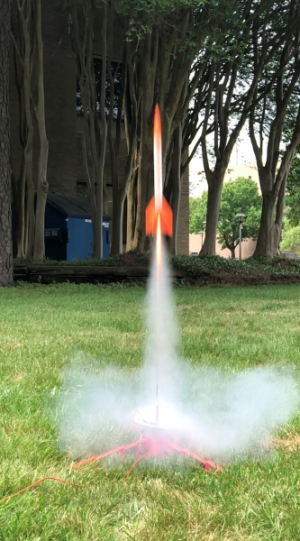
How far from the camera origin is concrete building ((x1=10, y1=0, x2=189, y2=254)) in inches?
791

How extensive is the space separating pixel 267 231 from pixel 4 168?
9.84 meters

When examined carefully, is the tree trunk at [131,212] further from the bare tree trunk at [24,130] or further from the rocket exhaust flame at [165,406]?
the rocket exhaust flame at [165,406]

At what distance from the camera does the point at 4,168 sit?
33.9ft

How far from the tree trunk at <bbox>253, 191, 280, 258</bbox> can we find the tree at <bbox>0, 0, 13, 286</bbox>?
9.16 metres

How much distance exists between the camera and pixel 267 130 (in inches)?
737

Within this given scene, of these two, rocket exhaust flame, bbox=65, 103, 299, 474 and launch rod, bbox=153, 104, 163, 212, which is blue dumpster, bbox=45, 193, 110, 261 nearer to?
rocket exhaust flame, bbox=65, 103, 299, 474

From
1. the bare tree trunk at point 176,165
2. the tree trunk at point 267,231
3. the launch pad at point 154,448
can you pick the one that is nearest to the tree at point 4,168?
the bare tree trunk at point 176,165

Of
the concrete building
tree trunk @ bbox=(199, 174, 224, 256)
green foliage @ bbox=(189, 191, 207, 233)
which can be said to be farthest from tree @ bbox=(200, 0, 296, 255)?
green foliage @ bbox=(189, 191, 207, 233)

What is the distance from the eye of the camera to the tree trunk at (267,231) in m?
17.2

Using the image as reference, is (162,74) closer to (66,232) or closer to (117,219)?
(117,219)

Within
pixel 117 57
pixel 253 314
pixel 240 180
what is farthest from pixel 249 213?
pixel 253 314

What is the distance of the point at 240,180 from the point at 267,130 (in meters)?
39.5

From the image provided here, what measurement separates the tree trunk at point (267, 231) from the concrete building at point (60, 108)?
7231mm

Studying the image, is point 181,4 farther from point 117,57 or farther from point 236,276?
point 117,57
